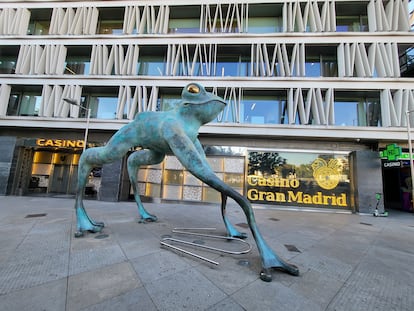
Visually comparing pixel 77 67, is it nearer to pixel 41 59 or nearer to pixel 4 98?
pixel 41 59

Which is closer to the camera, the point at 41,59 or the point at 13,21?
the point at 41,59

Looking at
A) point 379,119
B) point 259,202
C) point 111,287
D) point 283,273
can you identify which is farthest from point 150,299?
point 379,119

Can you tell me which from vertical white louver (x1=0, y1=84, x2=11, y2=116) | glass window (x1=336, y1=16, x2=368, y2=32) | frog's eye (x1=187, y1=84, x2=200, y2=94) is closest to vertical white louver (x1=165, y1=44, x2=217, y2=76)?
glass window (x1=336, y1=16, x2=368, y2=32)

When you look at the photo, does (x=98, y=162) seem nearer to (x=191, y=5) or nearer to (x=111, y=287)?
(x=111, y=287)

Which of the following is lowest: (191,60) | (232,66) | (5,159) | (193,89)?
(5,159)

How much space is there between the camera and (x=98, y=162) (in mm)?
4984

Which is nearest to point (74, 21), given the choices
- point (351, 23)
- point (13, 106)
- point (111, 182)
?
point (13, 106)

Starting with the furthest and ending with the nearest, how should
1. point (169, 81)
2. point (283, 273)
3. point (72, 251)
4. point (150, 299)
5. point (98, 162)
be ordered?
point (169, 81) < point (98, 162) < point (72, 251) < point (283, 273) < point (150, 299)

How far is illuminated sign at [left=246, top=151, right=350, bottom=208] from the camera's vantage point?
495 inches

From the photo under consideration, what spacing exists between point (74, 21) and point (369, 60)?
22178mm

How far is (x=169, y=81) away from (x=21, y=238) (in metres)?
11.8

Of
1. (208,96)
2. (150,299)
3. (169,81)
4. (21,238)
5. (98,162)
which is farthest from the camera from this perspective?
(169,81)

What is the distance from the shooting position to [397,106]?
12.1 meters

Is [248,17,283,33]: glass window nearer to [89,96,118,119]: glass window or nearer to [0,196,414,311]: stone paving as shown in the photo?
[89,96,118,119]: glass window
